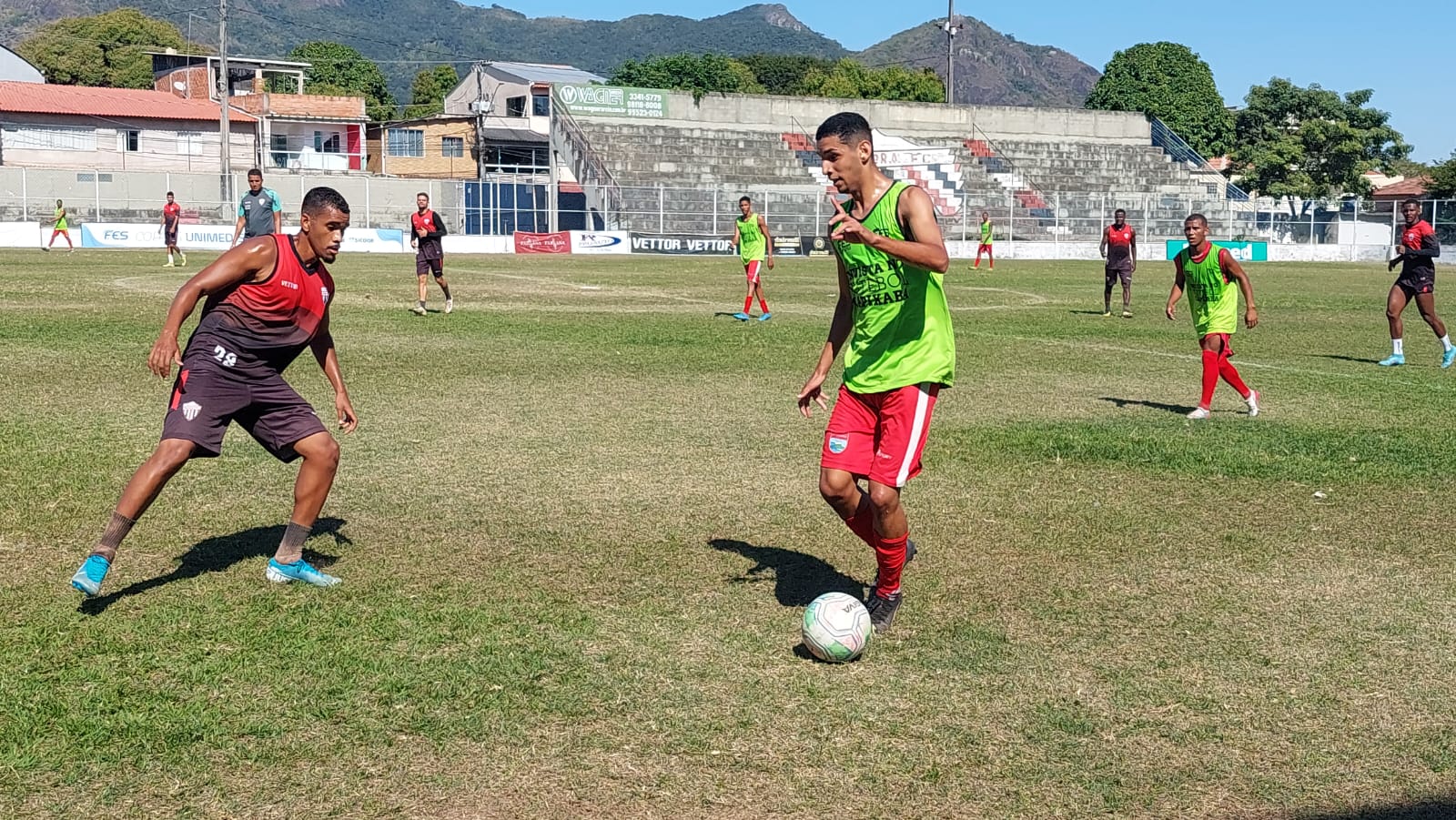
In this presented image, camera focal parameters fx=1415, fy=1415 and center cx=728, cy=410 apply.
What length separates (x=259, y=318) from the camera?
6.68m

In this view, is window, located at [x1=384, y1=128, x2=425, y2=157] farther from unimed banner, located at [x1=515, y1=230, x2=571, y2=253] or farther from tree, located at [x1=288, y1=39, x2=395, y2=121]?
unimed banner, located at [x1=515, y1=230, x2=571, y2=253]

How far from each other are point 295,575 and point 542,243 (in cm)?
4168

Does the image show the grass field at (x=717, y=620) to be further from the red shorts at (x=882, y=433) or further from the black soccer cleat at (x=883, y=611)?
the red shorts at (x=882, y=433)

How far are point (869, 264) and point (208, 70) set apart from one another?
3017 inches

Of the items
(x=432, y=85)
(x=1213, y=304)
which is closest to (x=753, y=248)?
(x=1213, y=304)

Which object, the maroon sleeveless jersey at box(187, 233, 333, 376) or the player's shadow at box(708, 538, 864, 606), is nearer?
the maroon sleeveless jersey at box(187, 233, 333, 376)

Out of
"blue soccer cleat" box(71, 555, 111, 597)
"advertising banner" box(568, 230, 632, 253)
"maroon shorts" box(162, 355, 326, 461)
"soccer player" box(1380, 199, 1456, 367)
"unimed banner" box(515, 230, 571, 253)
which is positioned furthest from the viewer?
"advertising banner" box(568, 230, 632, 253)

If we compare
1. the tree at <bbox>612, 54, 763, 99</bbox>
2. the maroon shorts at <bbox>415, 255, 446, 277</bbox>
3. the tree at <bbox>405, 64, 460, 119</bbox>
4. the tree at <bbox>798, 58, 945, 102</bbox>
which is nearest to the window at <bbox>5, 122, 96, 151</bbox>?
the tree at <bbox>612, 54, 763, 99</bbox>

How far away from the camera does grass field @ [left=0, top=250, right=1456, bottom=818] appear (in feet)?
15.3

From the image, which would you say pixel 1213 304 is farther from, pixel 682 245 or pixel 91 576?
pixel 682 245

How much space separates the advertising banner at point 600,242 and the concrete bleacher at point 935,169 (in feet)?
8.60

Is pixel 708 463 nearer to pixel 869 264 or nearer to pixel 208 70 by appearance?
pixel 869 264

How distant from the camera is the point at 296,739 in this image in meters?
4.88

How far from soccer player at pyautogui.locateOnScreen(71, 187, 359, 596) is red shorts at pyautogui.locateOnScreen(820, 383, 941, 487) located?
2.44 m
